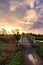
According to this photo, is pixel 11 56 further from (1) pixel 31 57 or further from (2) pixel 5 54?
(1) pixel 31 57

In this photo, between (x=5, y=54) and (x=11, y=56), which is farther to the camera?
(x=5, y=54)

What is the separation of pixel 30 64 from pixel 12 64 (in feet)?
5.37

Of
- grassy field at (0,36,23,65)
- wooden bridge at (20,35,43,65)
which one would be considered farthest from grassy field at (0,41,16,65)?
wooden bridge at (20,35,43,65)

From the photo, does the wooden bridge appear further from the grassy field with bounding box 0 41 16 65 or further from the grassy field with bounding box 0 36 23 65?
the grassy field with bounding box 0 41 16 65

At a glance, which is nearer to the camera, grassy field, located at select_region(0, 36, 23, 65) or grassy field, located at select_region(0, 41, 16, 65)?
grassy field, located at select_region(0, 36, 23, 65)

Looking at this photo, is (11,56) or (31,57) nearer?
(31,57)

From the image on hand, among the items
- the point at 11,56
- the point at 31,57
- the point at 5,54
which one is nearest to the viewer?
the point at 31,57

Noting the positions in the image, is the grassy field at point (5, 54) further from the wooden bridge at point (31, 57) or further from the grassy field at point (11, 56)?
the wooden bridge at point (31, 57)

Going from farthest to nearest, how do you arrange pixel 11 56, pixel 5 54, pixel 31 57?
pixel 5 54 → pixel 11 56 → pixel 31 57

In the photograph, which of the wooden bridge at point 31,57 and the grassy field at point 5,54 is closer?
the wooden bridge at point 31,57

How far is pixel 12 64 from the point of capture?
15.3 meters

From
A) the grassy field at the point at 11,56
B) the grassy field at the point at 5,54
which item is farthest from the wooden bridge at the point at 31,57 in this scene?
the grassy field at the point at 5,54

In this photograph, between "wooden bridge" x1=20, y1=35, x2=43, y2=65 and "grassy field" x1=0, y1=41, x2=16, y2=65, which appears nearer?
"wooden bridge" x1=20, y1=35, x2=43, y2=65

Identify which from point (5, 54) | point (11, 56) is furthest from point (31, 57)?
point (5, 54)
